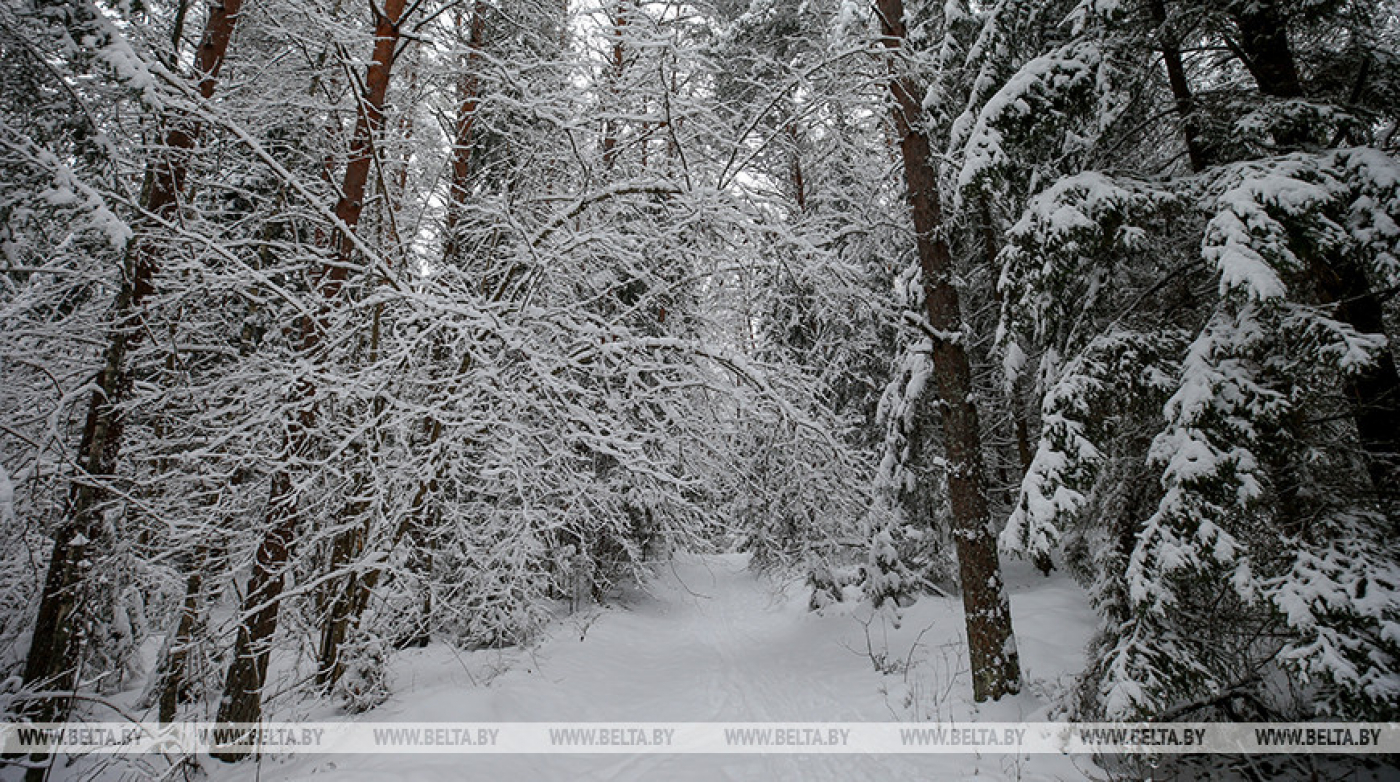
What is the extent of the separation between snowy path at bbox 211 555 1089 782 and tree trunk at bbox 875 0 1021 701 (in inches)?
20.4

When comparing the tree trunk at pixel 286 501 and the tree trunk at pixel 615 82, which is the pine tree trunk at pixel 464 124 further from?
the tree trunk at pixel 615 82

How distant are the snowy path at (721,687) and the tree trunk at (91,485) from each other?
5.67ft

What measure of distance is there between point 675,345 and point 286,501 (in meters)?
3.10

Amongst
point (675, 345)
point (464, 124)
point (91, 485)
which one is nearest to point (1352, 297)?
point (675, 345)

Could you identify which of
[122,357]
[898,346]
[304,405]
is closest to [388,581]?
[304,405]

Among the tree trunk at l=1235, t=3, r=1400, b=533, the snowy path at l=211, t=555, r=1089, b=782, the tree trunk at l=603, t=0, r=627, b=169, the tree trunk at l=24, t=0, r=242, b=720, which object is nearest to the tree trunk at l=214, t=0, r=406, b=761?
the snowy path at l=211, t=555, r=1089, b=782

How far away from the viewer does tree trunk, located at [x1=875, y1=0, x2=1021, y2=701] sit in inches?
235

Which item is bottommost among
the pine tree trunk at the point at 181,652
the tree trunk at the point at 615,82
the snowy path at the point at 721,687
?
the snowy path at the point at 721,687

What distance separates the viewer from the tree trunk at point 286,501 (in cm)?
438

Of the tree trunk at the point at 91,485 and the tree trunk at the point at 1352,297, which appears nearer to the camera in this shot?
the tree trunk at the point at 1352,297

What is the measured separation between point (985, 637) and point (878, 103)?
6142 mm

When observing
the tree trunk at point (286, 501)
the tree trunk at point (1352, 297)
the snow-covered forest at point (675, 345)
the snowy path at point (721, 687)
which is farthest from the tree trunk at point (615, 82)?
the tree trunk at point (1352, 297)

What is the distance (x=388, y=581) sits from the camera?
217 inches

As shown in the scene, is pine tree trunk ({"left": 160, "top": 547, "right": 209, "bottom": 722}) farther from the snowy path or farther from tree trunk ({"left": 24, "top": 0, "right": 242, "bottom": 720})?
the snowy path
